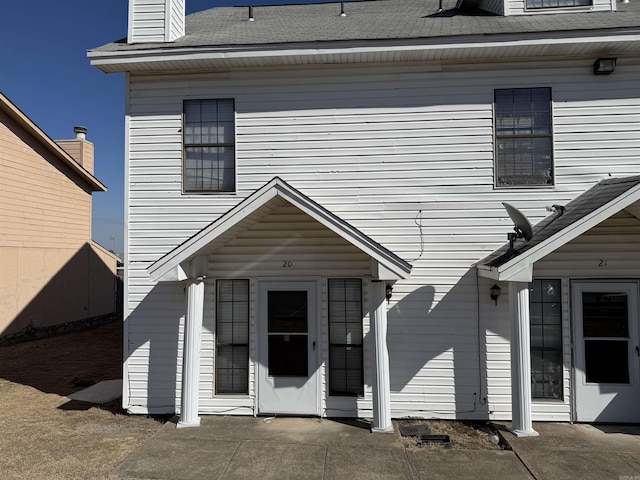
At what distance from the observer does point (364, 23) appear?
25.5 ft

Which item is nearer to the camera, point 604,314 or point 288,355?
point 604,314

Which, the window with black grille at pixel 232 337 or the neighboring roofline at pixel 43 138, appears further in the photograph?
the neighboring roofline at pixel 43 138

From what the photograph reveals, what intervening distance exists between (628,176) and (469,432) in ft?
15.0

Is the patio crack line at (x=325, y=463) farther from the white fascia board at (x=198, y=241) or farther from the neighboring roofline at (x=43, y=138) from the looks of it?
the neighboring roofline at (x=43, y=138)

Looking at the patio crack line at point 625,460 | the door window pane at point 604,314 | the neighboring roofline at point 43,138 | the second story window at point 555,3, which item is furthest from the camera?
the neighboring roofline at point 43,138

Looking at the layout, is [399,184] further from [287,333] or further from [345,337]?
[287,333]

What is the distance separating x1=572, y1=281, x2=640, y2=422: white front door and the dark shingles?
1.19 m

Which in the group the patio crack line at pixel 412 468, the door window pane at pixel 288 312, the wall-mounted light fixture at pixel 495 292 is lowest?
the patio crack line at pixel 412 468

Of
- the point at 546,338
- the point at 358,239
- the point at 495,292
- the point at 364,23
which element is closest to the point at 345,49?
the point at 364,23

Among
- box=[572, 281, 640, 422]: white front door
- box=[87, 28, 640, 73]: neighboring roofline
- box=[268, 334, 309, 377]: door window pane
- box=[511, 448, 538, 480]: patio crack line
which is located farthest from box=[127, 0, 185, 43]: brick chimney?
box=[511, 448, 538, 480]: patio crack line

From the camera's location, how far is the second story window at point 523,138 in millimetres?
6629

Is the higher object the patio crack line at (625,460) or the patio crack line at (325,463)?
the patio crack line at (625,460)

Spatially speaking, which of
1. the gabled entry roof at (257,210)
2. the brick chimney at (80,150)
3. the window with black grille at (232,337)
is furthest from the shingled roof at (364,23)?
the brick chimney at (80,150)

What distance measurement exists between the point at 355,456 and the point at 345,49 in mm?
5816
